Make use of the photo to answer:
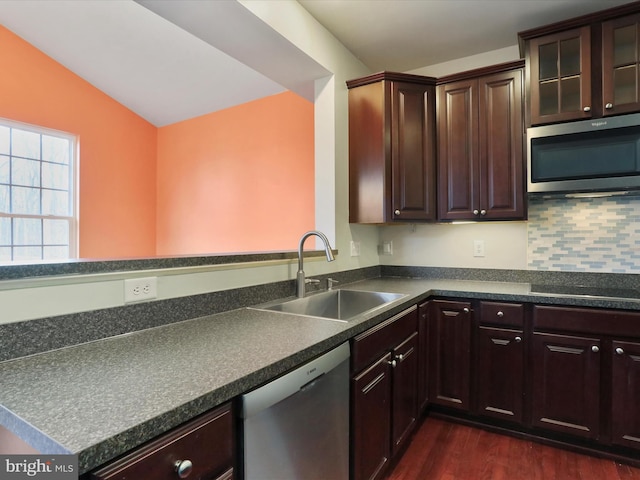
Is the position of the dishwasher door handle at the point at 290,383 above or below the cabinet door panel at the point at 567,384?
above

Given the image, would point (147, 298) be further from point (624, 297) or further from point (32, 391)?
point (624, 297)

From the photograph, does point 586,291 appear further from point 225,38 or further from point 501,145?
point 225,38

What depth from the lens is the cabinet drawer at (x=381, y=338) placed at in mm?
1390

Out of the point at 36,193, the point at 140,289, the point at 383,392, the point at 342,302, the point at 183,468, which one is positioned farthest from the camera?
the point at 36,193

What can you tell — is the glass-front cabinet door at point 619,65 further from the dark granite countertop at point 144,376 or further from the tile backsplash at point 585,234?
the dark granite countertop at point 144,376

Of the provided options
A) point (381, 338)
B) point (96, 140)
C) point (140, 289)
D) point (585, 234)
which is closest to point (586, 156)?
point (585, 234)

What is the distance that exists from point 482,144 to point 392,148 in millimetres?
574

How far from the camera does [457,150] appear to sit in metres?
2.42

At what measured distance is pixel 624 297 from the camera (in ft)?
6.17

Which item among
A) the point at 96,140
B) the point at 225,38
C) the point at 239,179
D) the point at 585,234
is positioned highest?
the point at 96,140

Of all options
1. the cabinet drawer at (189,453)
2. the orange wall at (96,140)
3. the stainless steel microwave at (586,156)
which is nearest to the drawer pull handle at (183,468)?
the cabinet drawer at (189,453)

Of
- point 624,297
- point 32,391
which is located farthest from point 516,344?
point 32,391

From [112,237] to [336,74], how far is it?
12.7 feet

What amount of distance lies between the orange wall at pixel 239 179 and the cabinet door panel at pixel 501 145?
172 cm
